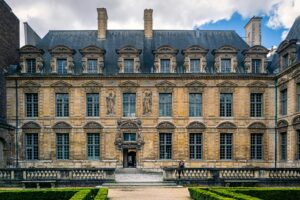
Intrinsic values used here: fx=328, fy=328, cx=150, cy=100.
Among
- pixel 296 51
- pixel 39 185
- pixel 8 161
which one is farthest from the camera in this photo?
pixel 8 161

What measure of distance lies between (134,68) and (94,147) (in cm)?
639

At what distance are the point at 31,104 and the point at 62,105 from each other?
7.37ft

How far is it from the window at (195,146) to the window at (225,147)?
62.5 inches

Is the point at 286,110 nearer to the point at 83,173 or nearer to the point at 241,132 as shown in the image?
the point at 241,132

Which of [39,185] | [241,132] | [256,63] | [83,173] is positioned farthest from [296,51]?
[39,185]

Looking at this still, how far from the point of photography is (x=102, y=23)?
25.9 metres

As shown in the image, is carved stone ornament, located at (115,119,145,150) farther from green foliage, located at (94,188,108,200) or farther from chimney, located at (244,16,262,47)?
chimney, located at (244,16,262,47)

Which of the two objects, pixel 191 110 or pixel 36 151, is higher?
pixel 191 110

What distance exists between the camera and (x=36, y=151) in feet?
77.4

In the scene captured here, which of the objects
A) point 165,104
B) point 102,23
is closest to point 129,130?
point 165,104

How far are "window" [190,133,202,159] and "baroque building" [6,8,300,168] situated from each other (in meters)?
0.07

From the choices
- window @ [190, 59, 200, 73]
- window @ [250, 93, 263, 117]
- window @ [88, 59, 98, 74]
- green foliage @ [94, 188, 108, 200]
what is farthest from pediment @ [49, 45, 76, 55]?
green foliage @ [94, 188, 108, 200]

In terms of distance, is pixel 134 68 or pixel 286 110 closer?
pixel 286 110

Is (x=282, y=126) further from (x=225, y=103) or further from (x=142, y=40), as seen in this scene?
(x=142, y=40)
